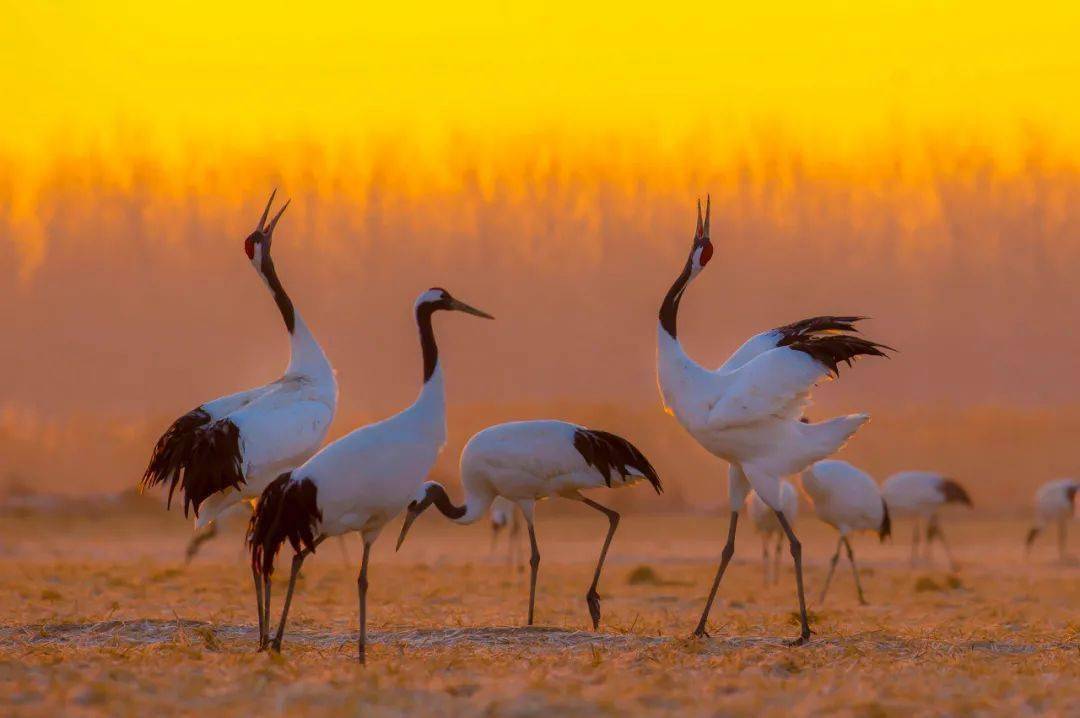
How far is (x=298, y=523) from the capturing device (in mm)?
9609

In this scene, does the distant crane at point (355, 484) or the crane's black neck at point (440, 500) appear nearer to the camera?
the distant crane at point (355, 484)

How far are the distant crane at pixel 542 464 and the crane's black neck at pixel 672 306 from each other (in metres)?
1.85

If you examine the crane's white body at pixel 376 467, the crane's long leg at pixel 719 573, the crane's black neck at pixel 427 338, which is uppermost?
the crane's black neck at pixel 427 338

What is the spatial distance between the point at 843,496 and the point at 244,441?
8.98 meters

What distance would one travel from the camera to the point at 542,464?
1341 cm

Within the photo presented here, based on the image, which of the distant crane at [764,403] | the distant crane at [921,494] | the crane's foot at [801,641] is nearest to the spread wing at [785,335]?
the distant crane at [764,403]

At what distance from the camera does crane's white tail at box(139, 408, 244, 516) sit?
1120cm

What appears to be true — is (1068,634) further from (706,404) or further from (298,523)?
(298,523)

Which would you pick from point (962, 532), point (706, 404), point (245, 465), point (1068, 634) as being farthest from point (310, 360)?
point (962, 532)

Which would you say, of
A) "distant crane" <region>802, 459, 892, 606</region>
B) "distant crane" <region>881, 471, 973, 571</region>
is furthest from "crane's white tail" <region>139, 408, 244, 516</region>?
"distant crane" <region>881, 471, 973, 571</region>

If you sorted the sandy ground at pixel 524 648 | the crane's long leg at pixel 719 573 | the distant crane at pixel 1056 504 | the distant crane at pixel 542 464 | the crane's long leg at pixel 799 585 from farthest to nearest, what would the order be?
the distant crane at pixel 1056 504
the distant crane at pixel 542 464
the crane's long leg at pixel 719 573
the crane's long leg at pixel 799 585
the sandy ground at pixel 524 648

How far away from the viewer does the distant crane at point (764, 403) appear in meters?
10.9

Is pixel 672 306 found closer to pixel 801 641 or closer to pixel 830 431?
pixel 830 431

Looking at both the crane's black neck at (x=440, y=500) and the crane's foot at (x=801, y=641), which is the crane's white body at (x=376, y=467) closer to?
the crane's foot at (x=801, y=641)
